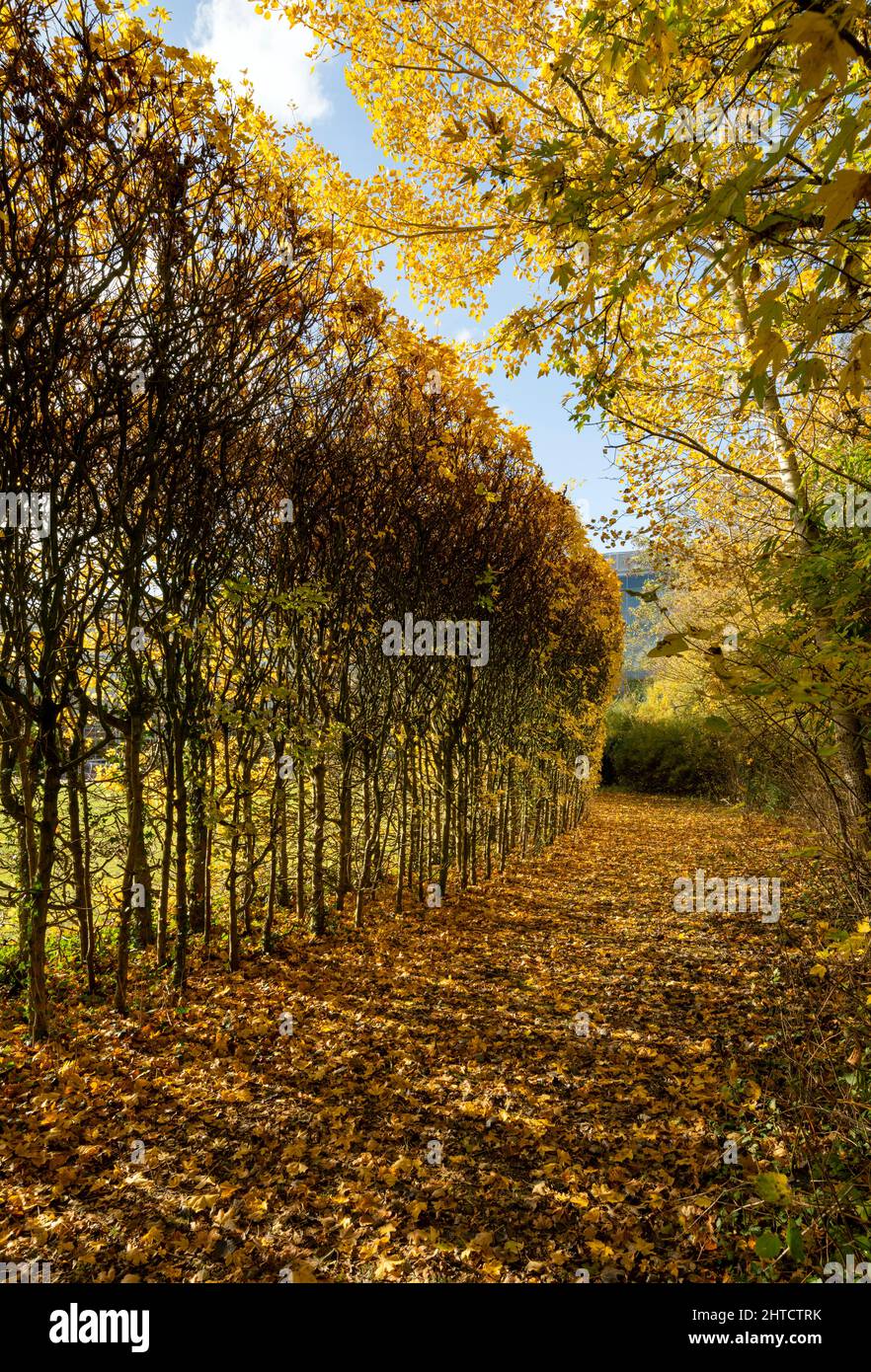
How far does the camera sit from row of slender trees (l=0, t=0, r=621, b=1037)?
4379 mm

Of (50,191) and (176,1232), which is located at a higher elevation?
(50,191)

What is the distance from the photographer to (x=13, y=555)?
5.14m

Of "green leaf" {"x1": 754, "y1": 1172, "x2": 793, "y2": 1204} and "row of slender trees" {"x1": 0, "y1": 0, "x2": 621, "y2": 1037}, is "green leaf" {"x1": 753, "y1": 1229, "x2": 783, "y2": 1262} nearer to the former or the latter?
"green leaf" {"x1": 754, "y1": 1172, "x2": 793, "y2": 1204}

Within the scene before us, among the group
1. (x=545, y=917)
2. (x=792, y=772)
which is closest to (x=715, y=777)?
(x=545, y=917)

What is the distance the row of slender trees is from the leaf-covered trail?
1.17 metres

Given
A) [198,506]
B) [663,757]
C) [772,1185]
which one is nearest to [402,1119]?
[772,1185]

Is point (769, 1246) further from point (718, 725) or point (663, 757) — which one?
point (663, 757)

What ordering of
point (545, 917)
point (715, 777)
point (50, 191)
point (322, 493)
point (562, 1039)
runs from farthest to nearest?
1. point (715, 777)
2. point (545, 917)
3. point (322, 493)
4. point (562, 1039)
5. point (50, 191)

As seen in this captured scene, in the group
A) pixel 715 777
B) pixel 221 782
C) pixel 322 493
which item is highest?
pixel 322 493

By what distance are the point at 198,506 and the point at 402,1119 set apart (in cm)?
530

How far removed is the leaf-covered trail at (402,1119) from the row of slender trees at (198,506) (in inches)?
46.0

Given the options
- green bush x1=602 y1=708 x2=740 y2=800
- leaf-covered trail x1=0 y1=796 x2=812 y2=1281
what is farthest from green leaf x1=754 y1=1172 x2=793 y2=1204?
green bush x1=602 y1=708 x2=740 y2=800
